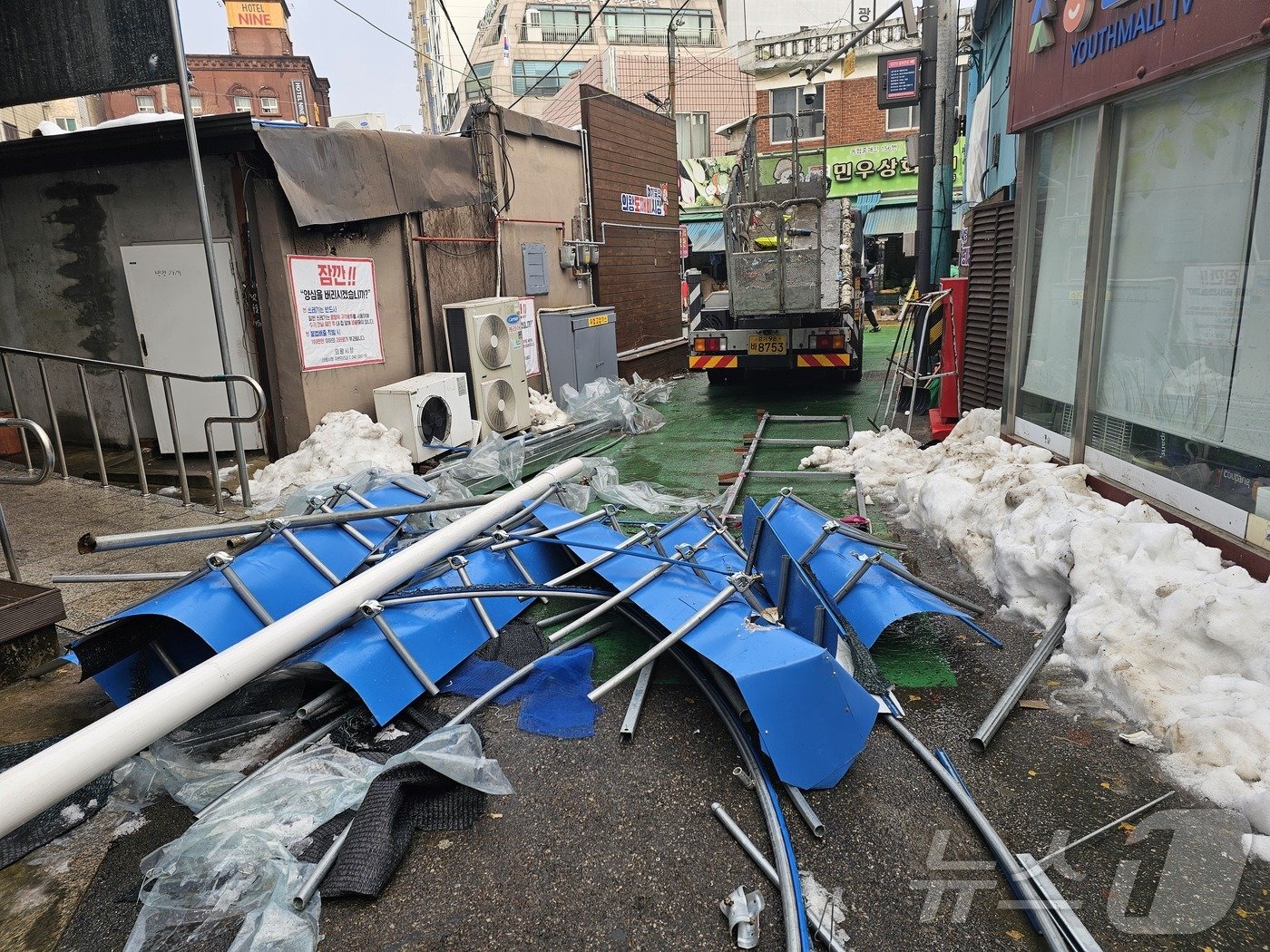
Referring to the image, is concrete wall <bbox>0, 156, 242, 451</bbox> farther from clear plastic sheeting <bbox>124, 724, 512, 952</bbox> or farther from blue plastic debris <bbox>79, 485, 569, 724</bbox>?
clear plastic sheeting <bbox>124, 724, 512, 952</bbox>

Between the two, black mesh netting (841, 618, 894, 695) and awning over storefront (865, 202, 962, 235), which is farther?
awning over storefront (865, 202, 962, 235)

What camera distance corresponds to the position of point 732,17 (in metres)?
38.1

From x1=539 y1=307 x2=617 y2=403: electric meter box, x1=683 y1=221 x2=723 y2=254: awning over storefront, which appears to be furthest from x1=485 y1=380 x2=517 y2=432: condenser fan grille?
x1=683 y1=221 x2=723 y2=254: awning over storefront

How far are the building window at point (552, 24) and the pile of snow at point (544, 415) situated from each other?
40.2 metres

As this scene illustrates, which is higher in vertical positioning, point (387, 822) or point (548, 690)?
point (387, 822)

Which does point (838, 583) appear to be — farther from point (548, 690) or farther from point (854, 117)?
point (854, 117)

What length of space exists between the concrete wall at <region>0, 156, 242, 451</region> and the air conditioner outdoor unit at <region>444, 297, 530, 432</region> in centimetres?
237

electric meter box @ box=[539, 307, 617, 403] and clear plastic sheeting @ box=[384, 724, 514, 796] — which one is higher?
electric meter box @ box=[539, 307, 617, 403]

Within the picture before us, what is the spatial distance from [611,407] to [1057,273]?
5.69 metres

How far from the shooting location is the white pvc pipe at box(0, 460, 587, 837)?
2.22 m

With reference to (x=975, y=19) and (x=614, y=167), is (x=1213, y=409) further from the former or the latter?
(x=614, y=167)

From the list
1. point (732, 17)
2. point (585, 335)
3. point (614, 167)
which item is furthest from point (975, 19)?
point (732, 17)

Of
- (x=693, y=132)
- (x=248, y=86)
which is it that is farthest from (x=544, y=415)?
(x=248, y=86)

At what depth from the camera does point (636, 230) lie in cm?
1408
